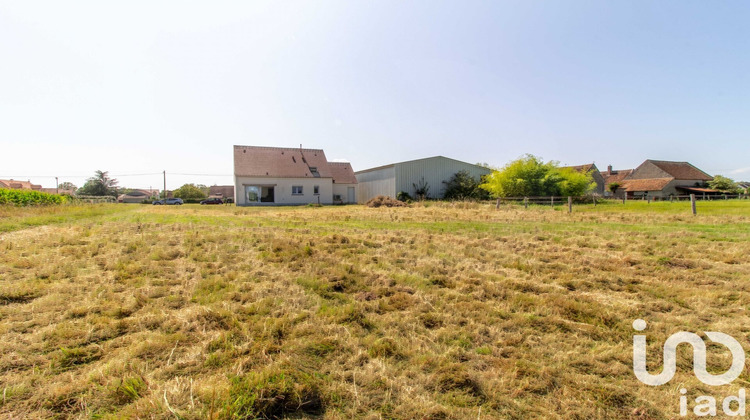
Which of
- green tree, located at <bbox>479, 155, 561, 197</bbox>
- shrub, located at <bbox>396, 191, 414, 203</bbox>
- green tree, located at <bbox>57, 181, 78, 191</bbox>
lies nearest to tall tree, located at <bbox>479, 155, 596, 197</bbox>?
green tree, located at <bbox>479, 155, 561, 197</bbox>

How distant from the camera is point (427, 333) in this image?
3258mm

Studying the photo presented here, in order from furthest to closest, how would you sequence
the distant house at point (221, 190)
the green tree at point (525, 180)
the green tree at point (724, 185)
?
the distant house at point (221, 190) < the green tree at point (724, 185) < the green tree at point (525, 180)

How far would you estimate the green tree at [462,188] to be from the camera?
2975 centimetres

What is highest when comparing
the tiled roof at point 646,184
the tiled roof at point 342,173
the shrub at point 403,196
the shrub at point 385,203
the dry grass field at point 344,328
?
the tiled roof at point 342,173

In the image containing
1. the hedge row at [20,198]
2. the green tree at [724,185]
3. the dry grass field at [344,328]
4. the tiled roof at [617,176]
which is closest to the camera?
the dry grass field at [344,328]

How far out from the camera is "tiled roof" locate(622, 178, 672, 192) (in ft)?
156

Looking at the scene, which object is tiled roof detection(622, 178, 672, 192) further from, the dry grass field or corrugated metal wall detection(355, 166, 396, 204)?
the dry grass field

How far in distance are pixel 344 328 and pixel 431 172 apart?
28503mm

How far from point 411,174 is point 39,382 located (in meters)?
28.6

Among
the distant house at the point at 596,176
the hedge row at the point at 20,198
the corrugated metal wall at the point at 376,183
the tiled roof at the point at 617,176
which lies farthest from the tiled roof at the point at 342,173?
the tiled roof at the point at 617,176

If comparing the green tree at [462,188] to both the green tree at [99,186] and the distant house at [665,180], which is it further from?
the green tree at [99,186]

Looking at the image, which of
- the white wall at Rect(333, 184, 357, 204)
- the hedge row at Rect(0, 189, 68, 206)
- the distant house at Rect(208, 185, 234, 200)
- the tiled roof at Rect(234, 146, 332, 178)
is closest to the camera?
the hedge row at Rect(0, 189, 68, 206)

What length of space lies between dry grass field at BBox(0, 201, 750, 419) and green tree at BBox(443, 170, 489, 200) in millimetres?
23408

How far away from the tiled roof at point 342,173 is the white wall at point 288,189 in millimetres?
2356
